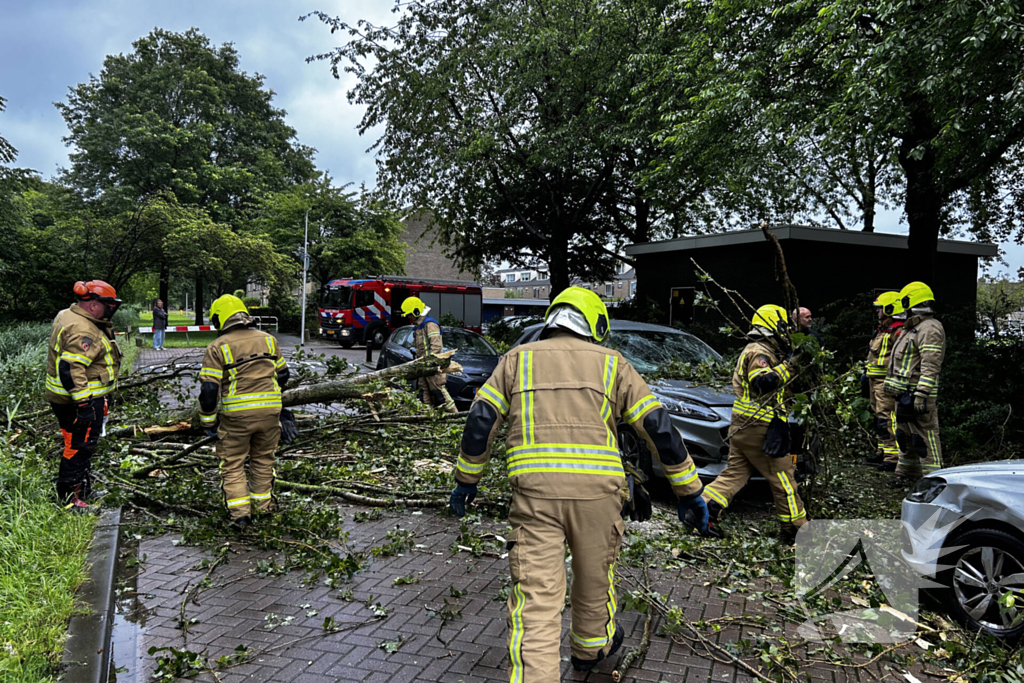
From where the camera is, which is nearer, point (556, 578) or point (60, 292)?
point (556, 578)

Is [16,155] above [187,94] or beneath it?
beneath

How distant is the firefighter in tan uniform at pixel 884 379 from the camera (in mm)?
7344

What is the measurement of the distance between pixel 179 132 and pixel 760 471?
118 ft

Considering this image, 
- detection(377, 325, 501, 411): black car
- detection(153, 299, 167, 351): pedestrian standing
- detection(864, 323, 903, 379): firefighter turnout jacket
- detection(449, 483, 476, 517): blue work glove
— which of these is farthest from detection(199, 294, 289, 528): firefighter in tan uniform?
detection(153, 299, 167, 351): pedestrian standing

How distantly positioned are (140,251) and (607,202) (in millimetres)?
15007

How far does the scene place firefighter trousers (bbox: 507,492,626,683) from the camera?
2596 mm

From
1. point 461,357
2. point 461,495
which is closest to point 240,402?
point 461,495

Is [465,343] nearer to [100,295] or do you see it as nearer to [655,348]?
[655,348]

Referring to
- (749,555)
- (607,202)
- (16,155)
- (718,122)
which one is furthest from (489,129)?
(749,555)

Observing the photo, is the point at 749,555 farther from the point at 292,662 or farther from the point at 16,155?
the point at 16,155

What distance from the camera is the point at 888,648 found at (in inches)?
134

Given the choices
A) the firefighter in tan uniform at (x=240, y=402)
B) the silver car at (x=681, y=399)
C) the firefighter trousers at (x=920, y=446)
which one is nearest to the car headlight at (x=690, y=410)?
the silver car at (x=681, y=399)

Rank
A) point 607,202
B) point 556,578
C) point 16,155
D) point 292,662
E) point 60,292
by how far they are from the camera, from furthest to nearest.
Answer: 1. point 607,202
2. point 60,292
3. point 16,155
4. point 292,662
5. point 556,578

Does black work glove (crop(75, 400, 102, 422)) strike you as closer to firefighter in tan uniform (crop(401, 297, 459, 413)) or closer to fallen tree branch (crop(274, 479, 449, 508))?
fallen tree branch (crop(274, 479, 449, 508))
